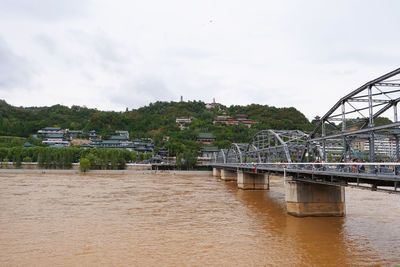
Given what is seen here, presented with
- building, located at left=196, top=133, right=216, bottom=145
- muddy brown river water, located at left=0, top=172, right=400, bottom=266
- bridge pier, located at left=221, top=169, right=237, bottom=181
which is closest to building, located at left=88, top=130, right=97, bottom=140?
building, located at left=196, top=133, right=216, bottom=145

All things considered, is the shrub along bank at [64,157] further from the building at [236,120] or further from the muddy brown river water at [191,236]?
the building at [236,120]

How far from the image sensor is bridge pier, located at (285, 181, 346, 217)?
933 inches

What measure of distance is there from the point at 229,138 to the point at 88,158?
64201 millimetres

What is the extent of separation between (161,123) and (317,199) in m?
145

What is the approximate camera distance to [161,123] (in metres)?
A: 166

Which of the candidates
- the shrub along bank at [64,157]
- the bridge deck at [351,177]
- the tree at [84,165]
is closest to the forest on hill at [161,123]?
the shrub along bank at [64,157]

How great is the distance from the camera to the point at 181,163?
102062mm

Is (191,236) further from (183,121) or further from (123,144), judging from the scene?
(183,121)

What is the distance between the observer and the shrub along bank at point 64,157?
292ft

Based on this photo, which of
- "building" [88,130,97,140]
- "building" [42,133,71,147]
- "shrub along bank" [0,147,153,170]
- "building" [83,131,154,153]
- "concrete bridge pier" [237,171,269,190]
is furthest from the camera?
"building" [88,130,97,140]

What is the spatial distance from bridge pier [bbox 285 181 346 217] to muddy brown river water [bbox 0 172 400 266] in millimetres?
762

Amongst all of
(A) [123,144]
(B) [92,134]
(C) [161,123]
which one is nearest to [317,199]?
(A) [123,144]

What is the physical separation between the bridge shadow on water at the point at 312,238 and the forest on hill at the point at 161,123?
92.8 meters

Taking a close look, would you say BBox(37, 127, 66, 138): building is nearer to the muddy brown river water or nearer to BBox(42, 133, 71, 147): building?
BBox(42, 133, 71, 147): building
